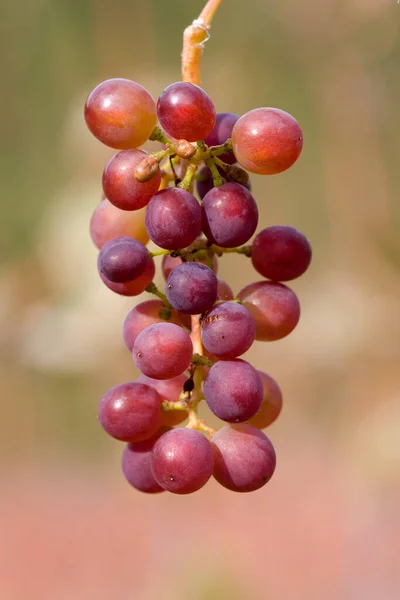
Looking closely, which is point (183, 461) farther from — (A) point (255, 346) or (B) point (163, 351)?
(A) point (255, 346)

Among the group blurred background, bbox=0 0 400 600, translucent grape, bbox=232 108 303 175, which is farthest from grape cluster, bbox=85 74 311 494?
blurred background, bbox=0 0 400 600

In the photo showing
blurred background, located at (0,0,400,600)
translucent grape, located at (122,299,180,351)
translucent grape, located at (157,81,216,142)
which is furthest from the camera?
blurred background, located at (0,0,400,600)

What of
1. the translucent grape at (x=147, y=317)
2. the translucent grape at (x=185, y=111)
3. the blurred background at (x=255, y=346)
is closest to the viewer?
the translucent grape at (x=185, y=111)

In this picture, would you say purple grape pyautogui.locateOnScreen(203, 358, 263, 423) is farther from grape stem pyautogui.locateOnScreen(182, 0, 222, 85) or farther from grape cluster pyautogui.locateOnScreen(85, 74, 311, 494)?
grape stem pyautogui.locateOnScreen(182, 0, 222, 85)

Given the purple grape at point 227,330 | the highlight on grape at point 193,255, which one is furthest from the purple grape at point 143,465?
the purple grape at point 227,330

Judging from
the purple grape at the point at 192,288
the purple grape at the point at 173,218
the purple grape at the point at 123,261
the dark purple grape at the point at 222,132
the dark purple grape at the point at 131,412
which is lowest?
the dark purple grape at the point at 131,412

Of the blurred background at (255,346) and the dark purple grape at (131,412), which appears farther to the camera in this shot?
the blurred background at (255,346)

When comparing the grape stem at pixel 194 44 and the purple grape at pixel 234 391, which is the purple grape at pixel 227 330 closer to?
the purple grape at pixel 234 391
